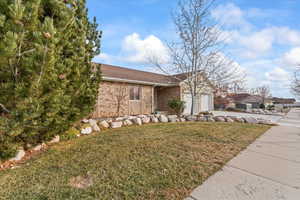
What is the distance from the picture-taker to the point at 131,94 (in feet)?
35.3

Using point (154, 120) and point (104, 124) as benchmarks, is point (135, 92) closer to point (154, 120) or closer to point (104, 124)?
point (154, 120)

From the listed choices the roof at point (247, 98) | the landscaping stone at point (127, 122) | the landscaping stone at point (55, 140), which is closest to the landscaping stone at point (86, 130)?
the landscaping stone at point (55, 140)

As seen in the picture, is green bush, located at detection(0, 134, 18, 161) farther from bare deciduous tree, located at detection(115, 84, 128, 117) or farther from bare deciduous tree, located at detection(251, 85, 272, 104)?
bare deciduous tree, located at detection(251, 85, 272, 104)

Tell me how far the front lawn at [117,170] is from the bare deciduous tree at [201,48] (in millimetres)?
6723

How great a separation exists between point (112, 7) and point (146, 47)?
4.07m

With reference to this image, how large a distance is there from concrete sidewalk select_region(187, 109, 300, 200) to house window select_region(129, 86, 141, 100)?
26.6ft

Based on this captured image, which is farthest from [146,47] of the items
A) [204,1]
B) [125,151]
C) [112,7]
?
[125,151]

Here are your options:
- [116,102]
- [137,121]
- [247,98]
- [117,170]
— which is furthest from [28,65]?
[247,98]

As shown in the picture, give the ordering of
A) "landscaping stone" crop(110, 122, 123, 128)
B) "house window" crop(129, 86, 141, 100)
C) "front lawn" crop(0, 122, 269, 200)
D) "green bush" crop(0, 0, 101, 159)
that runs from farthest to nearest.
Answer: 1. "house window" crop(129, 86, 141, 100)
2. "landscaping stone" crop(110, 122, 123, 128)
3. "front lawn" crop(0, 122, 269, 200)
4. "green bush" crop(0, 0, 101, 159)

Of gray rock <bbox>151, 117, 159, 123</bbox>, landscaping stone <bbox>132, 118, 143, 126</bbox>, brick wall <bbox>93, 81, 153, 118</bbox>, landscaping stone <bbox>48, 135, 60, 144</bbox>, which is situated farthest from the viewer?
brick wall <bbox>93, 81, 153, 118</bbox>

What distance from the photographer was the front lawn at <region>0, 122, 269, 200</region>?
2.26m

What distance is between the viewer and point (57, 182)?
2.53 metres

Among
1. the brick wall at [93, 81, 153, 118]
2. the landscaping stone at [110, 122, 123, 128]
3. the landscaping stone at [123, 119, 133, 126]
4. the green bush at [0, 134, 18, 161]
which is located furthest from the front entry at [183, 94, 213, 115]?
the green bush at [0, 134, 18, 161]

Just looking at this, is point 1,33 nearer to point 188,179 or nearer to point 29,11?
point 29,11
